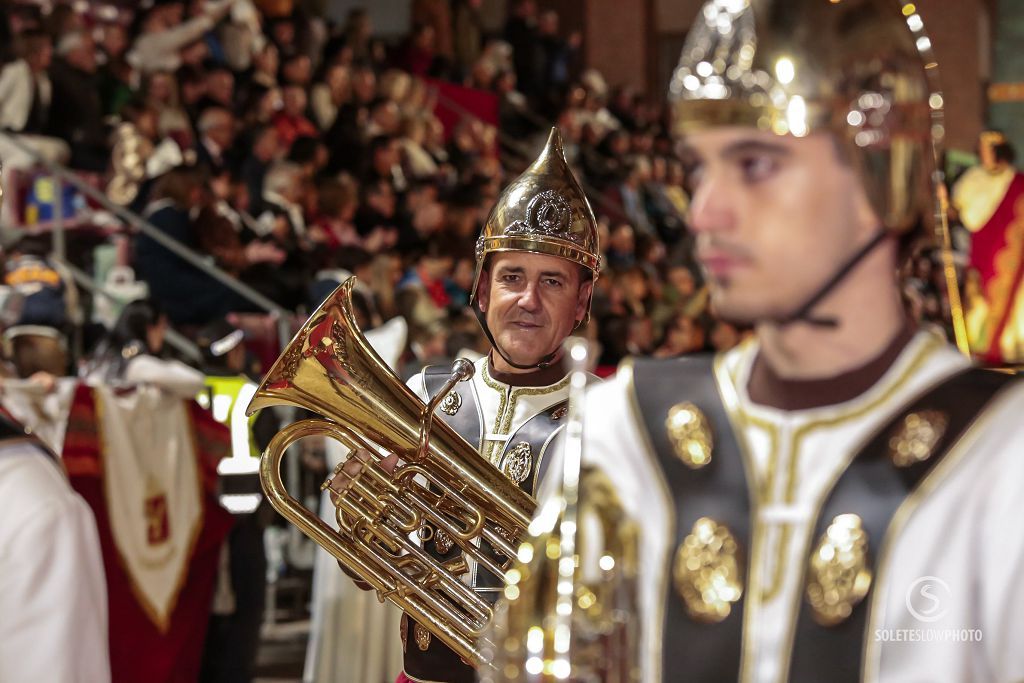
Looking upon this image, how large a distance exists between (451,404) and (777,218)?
2.21 m

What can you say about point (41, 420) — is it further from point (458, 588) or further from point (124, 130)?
point (124, 130)

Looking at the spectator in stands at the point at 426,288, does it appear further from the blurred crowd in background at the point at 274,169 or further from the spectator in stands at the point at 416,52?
the spectator in stands at the point at 416,52

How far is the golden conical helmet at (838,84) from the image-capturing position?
2.01 m

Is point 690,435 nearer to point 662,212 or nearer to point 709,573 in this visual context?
point 709,573

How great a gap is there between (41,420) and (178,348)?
2.90 m

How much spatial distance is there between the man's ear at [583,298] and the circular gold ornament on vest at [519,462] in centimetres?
41

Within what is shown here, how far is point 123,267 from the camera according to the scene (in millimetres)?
9875

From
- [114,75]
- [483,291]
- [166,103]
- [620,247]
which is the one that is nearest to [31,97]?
[114,75]

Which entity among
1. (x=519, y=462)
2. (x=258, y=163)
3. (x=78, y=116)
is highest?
(x=78, y=116)

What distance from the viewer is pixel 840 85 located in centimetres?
201

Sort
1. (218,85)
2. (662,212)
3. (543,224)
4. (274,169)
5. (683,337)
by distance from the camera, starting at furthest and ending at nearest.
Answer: (662,212) → (683,337) → (218,85) → (274,169) → (543,224)

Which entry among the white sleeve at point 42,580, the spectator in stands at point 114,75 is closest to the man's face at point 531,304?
the white sleeve at point 42,580

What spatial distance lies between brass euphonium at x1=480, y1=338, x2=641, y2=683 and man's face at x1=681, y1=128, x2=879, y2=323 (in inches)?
9.1

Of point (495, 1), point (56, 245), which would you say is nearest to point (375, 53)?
point (495, 1)
